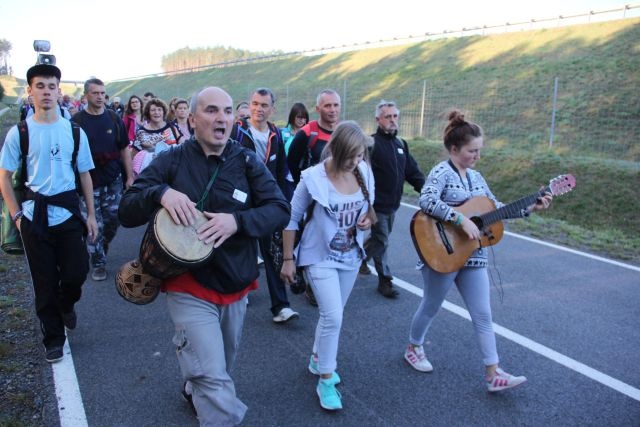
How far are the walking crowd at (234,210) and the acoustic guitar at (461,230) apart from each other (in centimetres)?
5

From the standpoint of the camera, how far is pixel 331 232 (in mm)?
3398

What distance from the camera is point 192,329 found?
249cm

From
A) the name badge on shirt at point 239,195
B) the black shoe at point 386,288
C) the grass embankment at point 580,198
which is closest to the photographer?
the name badge on shirt at point 239,195

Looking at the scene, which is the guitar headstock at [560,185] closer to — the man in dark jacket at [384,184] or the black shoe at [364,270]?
the man in dark jacket at [384,184]

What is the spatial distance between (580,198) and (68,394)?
9973 mm

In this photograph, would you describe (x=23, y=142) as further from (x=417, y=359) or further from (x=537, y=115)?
(x=537, y=115)

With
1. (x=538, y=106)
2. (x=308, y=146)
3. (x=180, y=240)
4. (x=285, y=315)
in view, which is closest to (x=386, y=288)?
(x=285, y=315)

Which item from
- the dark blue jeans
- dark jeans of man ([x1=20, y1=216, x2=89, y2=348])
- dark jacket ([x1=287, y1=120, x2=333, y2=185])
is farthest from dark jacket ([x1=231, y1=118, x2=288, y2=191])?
dark jeans of man ([x1=20, y1=216, x2=89, y2=348])

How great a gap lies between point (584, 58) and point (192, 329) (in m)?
25.6

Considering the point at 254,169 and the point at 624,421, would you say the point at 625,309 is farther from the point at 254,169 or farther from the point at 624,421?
the point at 254,169

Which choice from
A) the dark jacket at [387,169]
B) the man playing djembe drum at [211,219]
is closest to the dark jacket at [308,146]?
the dark jacket at [387,169]

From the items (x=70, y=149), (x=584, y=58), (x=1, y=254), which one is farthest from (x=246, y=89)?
(x=70, y=149)

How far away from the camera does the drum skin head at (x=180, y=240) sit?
2.34m

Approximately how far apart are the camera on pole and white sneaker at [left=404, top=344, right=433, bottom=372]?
8087mm
